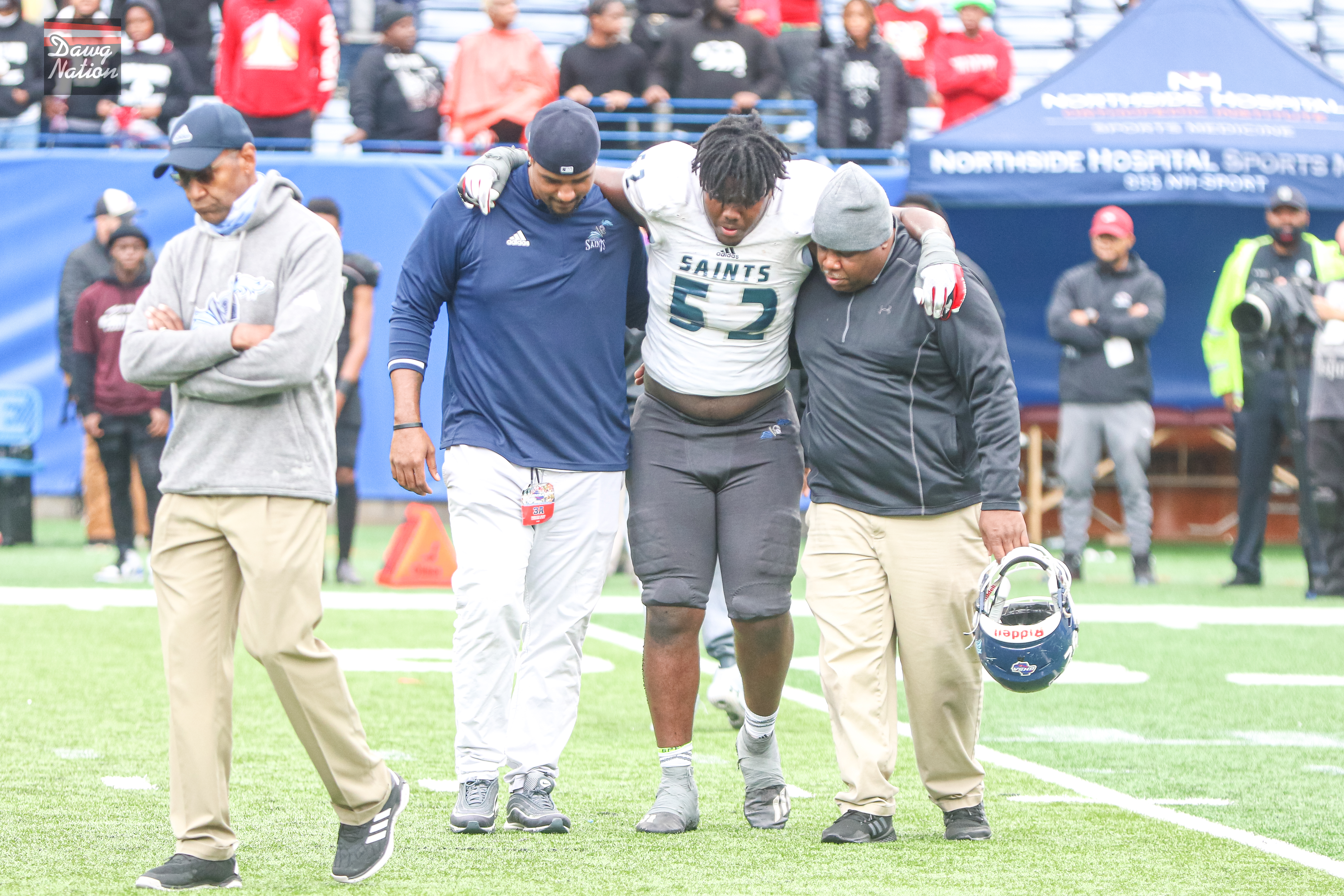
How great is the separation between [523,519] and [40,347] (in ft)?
34.9

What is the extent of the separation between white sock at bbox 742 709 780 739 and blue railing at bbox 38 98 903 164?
30.7 feet

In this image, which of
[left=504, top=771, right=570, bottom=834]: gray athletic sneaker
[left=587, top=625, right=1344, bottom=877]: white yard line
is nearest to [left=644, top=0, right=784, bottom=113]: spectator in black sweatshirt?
[left=587, top=625, right=1344, bottom=877]: white yard line

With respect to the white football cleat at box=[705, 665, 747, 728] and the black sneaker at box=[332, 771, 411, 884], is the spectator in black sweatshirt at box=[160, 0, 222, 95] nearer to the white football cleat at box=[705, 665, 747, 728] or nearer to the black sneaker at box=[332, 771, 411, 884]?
the white football cleat at box=[705, 665, 747, 728]

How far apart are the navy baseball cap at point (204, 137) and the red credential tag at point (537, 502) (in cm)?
135

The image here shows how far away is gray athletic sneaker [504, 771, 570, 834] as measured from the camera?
510 centimetres

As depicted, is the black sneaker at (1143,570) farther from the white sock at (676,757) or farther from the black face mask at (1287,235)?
the white sock at (676,757)

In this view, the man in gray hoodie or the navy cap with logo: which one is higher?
the navy cap with logo

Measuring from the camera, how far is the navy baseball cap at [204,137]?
171 inches

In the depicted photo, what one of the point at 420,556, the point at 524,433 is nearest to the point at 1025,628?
the point at 524,433

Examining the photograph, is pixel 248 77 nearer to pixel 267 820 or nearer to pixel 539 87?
pixel 539 87

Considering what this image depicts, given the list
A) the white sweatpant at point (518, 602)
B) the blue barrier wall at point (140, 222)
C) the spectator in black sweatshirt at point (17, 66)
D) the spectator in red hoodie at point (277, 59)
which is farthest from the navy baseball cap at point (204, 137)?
the spectator in black sweatshirt at point (17, 66)

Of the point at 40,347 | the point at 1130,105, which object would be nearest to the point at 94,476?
the point at 40,347

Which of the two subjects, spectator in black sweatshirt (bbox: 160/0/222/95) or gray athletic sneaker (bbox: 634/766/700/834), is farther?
spectator in black sweatshirt (bbox: 160/0/222/95)

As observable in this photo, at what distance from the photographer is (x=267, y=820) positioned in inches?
205
